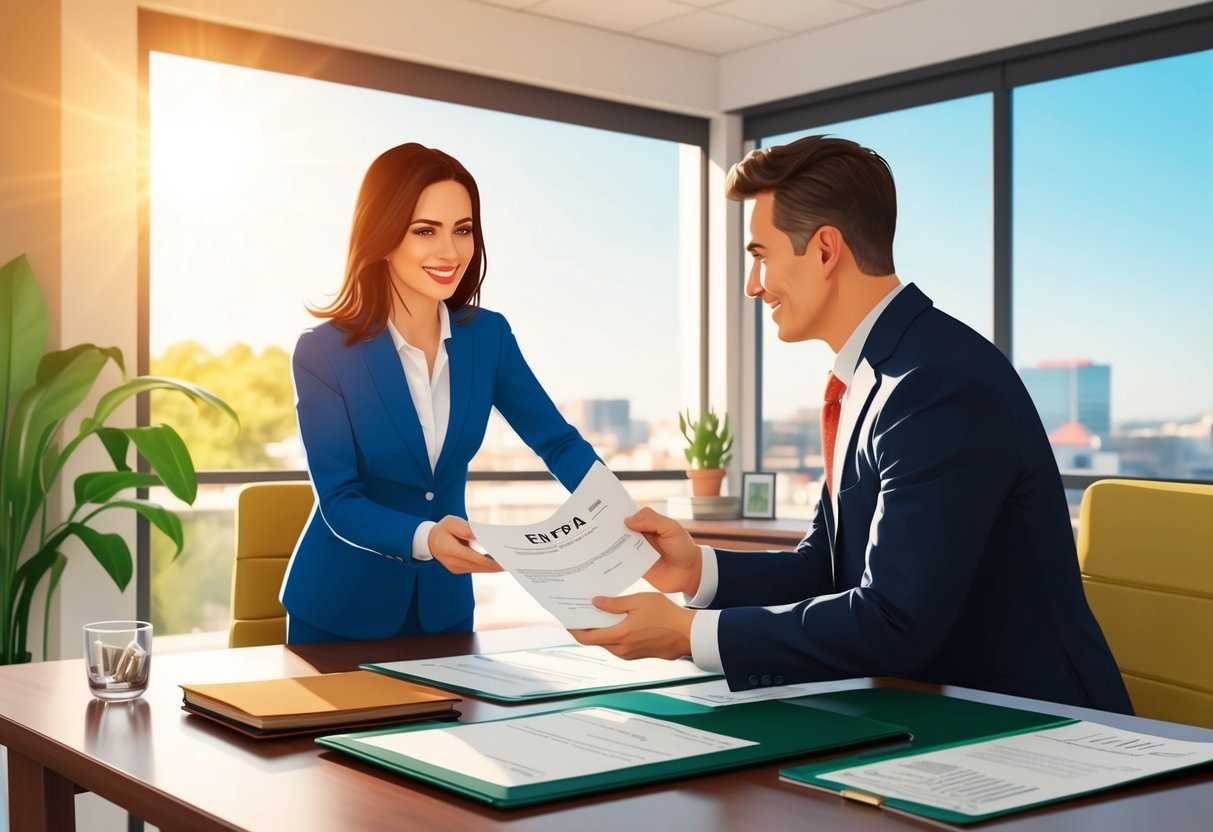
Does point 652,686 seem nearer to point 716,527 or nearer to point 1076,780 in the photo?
point 1076,780

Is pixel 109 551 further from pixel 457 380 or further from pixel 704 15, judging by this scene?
pixel 704 15

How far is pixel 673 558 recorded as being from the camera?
177 cm

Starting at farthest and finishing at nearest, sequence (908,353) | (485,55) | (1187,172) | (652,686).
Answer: (485,55) < (1187,172) < (908,353) < (652,686)

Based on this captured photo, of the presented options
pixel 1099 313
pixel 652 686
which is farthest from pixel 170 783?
pixel 1099 313

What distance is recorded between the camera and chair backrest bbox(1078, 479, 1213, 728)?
1723 mm

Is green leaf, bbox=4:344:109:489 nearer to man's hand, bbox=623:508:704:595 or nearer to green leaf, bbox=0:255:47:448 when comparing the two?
green leaf, bbox=0:255:47:448

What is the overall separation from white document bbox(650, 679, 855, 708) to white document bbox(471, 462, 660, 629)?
119 millimetres

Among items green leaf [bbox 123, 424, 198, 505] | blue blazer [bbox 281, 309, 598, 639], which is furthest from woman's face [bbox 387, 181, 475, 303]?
green leaf [bbox 123, 424, 198, 505]

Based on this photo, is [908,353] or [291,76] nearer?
[908,353]

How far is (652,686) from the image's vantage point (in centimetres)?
150

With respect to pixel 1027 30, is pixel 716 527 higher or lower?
lower

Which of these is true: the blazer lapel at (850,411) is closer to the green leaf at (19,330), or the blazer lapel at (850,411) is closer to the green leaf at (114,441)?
the green leaf at (114,441)

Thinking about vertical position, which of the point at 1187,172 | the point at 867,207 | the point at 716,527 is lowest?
the point at 716,527

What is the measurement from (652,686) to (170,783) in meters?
0.61
